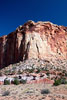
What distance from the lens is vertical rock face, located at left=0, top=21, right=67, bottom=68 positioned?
37.3 metres

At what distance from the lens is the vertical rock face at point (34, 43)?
122 feet

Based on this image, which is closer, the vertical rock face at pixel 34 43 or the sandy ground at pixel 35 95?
the sandy ground at pixel 35 95

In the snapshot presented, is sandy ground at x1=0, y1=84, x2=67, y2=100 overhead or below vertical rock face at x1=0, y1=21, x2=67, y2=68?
below

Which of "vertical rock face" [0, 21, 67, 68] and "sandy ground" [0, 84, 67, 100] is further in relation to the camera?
"vertical rock face" [0, 21, 67, 68]

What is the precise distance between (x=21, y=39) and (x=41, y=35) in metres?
6.04

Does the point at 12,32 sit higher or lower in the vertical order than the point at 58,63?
higher

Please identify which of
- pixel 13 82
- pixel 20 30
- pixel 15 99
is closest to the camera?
pixel 15 99

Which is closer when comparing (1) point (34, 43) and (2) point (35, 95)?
(2) point (35, 95)

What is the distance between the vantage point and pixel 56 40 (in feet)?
143

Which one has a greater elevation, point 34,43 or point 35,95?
point 34,43

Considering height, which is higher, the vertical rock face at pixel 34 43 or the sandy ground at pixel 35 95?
the vertical rock face at pixel 34 43

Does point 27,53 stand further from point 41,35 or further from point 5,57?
point 5,57

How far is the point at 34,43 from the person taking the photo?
37312mm

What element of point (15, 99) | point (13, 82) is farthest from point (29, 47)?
point (15, 99)
